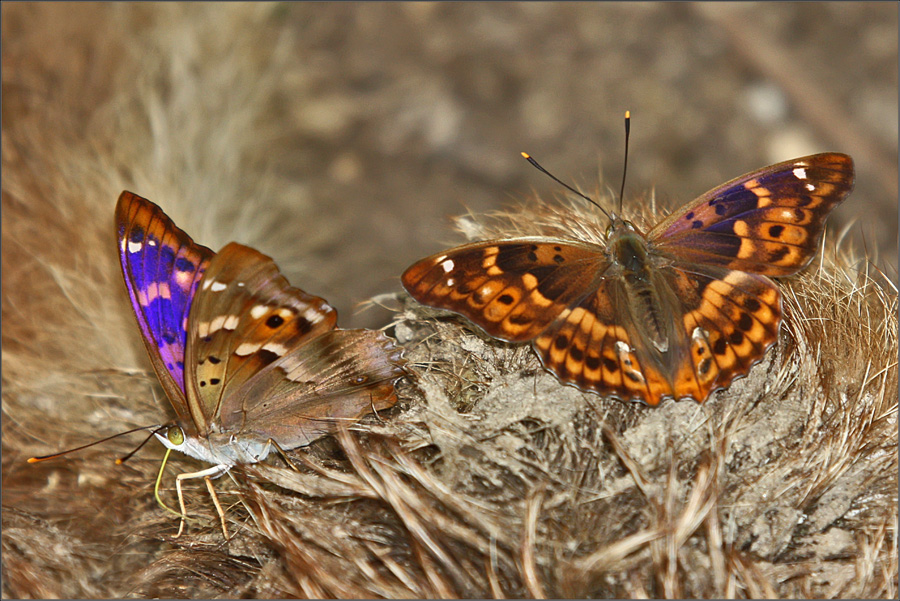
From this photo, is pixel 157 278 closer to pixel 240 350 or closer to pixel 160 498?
pixel 240 350

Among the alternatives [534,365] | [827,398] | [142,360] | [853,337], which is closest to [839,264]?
[853,337]

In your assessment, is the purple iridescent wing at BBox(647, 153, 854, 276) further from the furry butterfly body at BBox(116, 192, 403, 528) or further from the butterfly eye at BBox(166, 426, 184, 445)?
the butterfly eye at BBox(166, 426, 184, 445)

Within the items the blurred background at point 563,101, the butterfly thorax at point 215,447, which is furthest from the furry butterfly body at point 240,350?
the blurred background at point 563,101

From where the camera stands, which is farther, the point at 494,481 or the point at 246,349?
the point at 246,349

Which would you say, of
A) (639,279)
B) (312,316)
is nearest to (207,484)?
(312,316)

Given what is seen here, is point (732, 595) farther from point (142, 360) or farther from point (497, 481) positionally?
point (142, 360)

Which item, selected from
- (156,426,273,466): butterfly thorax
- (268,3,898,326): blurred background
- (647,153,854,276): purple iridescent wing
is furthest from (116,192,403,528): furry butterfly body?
(268,3,898,326): blurred background

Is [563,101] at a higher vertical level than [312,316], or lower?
higher
